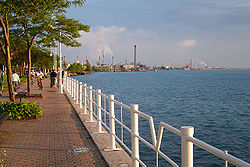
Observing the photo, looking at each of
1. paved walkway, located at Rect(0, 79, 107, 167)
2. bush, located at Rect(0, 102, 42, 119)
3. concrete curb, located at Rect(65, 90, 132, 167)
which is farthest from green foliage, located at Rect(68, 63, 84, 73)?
concrete curb, located at Rect(65, 90, 132, 167)

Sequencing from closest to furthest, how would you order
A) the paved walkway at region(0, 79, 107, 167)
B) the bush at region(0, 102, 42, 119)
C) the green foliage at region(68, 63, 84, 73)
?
the paved walkway at region(0, 79, 107, 167) < the bush at region(0, 102, 42, 119) < the green foliage at region(68, 63, 84, 73)

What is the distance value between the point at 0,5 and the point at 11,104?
12.7 feet

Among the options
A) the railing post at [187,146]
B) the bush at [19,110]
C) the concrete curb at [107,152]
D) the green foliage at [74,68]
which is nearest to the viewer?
the railing post at [187,146]

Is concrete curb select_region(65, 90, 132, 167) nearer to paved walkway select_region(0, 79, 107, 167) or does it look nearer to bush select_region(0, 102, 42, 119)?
paved walkway select_region(0, 79, 107, 167)

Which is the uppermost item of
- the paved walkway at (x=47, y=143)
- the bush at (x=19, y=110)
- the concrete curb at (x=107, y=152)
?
the bush at (x=19, y=110)

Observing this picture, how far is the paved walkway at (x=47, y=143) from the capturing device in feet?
20.8

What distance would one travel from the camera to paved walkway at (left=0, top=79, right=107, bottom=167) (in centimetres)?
634

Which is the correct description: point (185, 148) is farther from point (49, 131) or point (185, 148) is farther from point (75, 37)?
point (75, 37)

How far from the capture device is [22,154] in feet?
22.5

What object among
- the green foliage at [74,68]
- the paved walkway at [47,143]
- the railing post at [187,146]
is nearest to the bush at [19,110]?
the paved walkway at [47,143]

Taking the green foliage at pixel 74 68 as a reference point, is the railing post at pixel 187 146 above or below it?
below

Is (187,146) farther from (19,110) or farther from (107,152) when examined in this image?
(19,110)

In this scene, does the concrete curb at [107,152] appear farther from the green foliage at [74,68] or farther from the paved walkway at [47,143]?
the green foliage at [74,68]

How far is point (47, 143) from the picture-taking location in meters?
7.84
